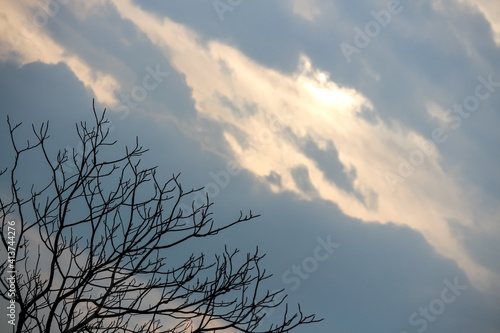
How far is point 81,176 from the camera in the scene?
4.77m

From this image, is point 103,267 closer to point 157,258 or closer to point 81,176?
point 157,258

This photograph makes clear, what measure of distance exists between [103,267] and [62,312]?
3.05 feet

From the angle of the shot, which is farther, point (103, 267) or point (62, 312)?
point (62, 312)

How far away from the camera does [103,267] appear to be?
4.55 m

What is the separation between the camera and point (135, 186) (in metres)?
4.64

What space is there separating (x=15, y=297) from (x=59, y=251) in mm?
621

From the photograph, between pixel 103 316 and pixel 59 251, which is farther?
pixel 59 251

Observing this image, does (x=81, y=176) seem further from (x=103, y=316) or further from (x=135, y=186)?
(x=103, y=316)

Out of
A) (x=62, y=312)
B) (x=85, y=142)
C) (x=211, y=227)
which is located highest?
→ (x=85, y=142)

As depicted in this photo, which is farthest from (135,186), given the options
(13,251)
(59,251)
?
(13,251)

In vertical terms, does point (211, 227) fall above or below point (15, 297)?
above

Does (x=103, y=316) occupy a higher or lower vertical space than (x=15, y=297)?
lower

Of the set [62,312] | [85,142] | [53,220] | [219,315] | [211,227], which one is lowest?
[219,315]

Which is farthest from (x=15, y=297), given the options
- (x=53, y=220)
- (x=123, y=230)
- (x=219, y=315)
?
(x=219, y=315)
